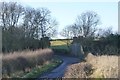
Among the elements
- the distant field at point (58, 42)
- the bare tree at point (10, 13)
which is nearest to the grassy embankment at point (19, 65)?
the bare tree at point (10, 13)

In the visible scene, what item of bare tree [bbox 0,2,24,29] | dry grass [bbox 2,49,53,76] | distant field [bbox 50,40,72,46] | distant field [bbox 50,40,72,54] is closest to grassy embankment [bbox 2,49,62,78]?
dry grass [bbox 2,49,53,76]

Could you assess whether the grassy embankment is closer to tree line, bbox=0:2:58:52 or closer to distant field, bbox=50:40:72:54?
tree line, bbox=0:2:58:52

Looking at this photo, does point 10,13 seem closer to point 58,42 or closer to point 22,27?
point 22,27

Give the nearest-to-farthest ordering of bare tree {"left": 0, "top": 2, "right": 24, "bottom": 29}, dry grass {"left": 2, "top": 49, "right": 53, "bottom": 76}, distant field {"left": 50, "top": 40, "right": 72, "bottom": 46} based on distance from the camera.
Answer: dry grass {"left": 2, "top": 49, "right": 53, "bottom": 76} → bare tree {"left": 0, "top": 2, "right": 24, "bottom": 29} → distant field {"left": 50, "top": 40, "right": 72, "bottom": 46}

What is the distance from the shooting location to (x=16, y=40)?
38.4 m

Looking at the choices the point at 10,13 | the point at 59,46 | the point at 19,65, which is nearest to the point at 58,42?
the point at 59,46

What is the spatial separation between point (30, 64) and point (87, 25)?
39247 millimetres

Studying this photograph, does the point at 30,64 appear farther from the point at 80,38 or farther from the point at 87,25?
the point at 87,25

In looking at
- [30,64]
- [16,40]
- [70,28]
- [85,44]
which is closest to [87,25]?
[70,28]

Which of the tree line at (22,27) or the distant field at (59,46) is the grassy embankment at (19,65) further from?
the distant field at (59,46)

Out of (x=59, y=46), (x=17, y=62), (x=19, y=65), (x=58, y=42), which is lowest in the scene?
(x=19, y=65)

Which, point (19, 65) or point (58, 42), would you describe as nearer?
point (19, 65)

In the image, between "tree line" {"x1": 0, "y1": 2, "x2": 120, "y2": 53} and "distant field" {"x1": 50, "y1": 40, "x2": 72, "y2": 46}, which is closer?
"tree line" {"x1": 0, "y1": 2, "x2": 120, "y2": 53}

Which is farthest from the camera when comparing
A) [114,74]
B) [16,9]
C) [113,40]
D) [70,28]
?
[70,28]
